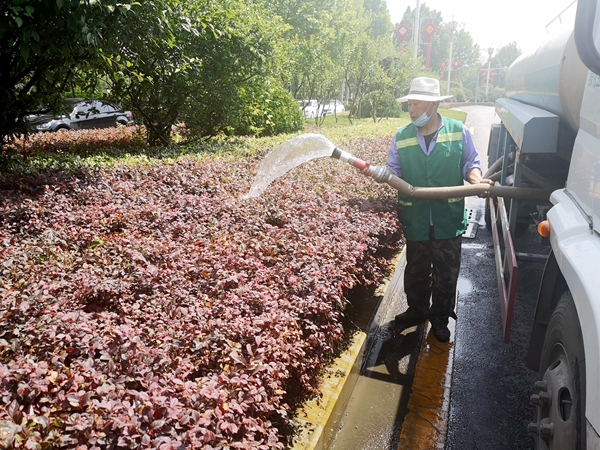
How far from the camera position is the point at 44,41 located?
4945 millimetres

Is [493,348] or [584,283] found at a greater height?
[584,283]

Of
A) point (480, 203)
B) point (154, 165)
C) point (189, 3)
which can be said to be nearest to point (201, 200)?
point (154, 165)

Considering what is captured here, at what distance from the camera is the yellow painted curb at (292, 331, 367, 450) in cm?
261

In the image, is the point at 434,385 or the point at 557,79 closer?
the point at 557,79

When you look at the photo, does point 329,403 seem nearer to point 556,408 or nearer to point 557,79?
point 556,408

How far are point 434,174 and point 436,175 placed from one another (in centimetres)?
2

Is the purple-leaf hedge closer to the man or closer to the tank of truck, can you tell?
the man

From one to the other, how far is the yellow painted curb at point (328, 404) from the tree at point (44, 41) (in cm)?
356

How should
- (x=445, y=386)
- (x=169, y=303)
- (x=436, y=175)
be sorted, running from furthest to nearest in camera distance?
(x=436, y=175) < (x=445, y=386) < (x=169, y=303)

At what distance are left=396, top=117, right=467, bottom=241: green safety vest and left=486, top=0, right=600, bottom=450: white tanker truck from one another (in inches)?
18.4

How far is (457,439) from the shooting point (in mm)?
3168

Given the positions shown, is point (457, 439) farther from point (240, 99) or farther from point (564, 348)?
point (240, 99)

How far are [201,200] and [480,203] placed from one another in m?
6.38

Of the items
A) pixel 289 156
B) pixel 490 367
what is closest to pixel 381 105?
pixel 289 156
